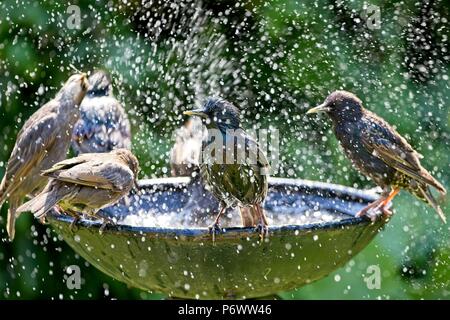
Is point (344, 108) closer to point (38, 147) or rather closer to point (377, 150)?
point (377, 150)

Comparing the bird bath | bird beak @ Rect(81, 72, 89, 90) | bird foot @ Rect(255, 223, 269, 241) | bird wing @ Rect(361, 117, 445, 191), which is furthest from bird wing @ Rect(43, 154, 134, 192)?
bird beak @ Rect(81, 72, 89, 90)

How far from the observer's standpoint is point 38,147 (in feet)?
15.7

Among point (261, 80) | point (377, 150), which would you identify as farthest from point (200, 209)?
point (261, 80)

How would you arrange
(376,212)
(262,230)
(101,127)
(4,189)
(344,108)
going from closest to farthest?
(262,230), (376,212), (344,108), (4,189), (101,127)

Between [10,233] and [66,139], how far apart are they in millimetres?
577

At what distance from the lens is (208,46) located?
5.64 m

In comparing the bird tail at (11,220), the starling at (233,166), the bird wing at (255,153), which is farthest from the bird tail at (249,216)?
the bird tail at (11,220)

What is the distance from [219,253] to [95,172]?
0.74m

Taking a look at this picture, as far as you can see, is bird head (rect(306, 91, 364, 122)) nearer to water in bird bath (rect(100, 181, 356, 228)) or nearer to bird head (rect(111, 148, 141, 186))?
water in bird bath (rect(100, 181, 356, 228))

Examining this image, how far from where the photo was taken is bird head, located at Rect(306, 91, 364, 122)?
449 centimetres

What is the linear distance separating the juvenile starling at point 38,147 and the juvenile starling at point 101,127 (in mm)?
196

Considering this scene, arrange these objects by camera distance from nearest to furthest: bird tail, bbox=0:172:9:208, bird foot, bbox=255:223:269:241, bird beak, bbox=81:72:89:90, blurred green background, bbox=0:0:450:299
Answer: bird foot, bbox=255:223:269:241
bird tail, bbox=0:172:9:208
blurred green background, bbox=0:0:450:299
bird beak, bbox=81:72:89:90
